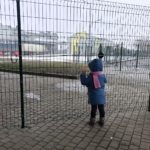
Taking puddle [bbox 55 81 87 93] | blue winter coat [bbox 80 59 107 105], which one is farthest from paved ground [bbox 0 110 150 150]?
puddle [bbox 55 81 87 93]

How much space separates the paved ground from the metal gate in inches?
15.8

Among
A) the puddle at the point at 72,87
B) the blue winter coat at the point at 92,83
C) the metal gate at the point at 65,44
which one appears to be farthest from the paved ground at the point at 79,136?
the puddle at the point at 72,87

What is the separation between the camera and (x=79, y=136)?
14.8 ft

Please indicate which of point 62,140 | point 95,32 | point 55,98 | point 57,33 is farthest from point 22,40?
A: point 55,98

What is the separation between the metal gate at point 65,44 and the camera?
4.45 m

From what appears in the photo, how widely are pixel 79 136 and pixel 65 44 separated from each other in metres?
1.89

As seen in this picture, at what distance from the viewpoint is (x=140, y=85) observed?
9.27 m

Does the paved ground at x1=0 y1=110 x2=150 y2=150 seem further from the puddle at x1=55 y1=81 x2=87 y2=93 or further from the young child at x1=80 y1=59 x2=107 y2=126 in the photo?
the puddle at x1=55 y1=81 x2=87 y2=93

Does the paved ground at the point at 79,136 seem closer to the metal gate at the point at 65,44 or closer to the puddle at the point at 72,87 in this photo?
the metal gate at the point at 65,44

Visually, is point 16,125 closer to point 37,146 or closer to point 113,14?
point 37,146

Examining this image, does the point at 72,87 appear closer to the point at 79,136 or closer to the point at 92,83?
the point at 92,83

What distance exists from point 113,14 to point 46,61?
188cm

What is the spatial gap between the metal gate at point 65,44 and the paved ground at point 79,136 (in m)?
0.40

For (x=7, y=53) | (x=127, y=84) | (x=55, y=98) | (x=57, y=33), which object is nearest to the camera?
(x=7, y=53)
